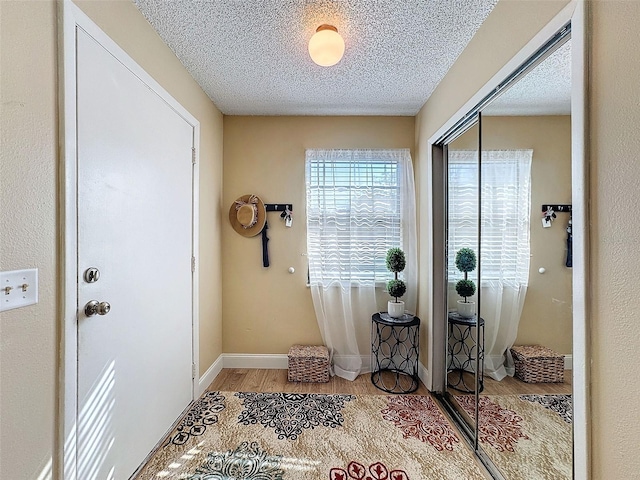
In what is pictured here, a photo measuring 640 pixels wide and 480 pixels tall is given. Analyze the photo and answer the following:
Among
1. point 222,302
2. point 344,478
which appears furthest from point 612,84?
point 222,302

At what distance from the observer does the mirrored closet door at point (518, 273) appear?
113 cm

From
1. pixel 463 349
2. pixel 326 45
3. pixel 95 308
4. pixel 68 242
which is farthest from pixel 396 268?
pixel 68 242

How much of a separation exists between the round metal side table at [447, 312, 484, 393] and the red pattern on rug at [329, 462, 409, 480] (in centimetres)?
68

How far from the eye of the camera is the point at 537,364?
4.22ft

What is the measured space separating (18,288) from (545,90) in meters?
2.03

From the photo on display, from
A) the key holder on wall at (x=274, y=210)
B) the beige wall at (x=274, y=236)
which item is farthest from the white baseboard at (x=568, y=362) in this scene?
the key holder on wall at (x=274, y=210)

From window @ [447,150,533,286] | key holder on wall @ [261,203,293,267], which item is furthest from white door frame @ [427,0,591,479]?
key holder on wall @ [261,203,293,267]

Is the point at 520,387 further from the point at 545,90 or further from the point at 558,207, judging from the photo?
the point at 545,90

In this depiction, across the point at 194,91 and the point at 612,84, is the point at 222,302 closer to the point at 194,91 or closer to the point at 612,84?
the point at 194,91

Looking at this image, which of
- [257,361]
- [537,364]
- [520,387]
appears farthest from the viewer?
[257,361]

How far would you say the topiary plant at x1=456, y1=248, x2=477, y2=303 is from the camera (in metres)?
1.91

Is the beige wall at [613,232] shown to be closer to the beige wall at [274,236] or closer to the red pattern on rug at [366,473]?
the red pattern on rug at [366,473]

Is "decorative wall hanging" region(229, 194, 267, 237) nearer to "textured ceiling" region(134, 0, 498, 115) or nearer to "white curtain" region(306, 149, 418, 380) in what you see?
"white curtain" region(306, 149, 418, 380)

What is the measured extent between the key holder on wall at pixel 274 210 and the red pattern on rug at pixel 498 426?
1.93m
